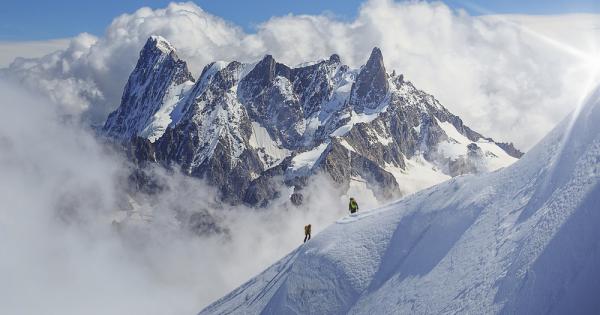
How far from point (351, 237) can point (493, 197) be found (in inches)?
410

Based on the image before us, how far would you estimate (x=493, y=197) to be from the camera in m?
37.8

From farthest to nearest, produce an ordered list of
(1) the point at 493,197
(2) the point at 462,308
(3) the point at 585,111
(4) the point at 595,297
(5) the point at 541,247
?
(1) the point at 493,197
(3) the point at 585,111
(2) the point at 462,308
(5) the point at 541,247
(4) the point at 595,297

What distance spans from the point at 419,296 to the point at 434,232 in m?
5.77

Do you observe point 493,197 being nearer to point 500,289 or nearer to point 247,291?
point 500,289

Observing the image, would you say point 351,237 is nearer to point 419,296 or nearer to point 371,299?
point 371,299

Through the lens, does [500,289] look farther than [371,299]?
No

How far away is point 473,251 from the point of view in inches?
1355

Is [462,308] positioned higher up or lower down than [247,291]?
lower down

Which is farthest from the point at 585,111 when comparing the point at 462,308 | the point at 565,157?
the point at 462,308

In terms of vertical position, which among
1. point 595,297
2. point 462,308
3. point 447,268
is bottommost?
point 595,297

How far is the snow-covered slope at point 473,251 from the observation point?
28.0 m

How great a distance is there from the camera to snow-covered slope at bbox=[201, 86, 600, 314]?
91.9 feet

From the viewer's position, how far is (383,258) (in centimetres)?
4144

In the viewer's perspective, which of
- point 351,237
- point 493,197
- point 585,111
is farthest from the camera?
point 351,237
